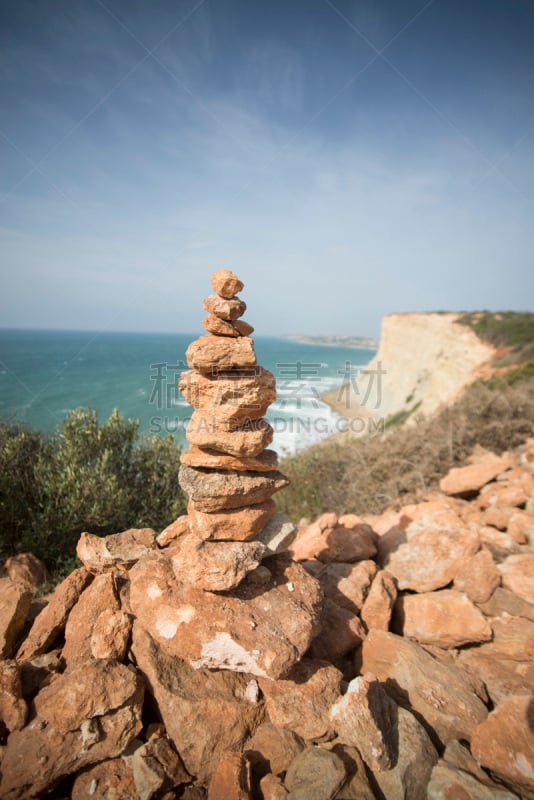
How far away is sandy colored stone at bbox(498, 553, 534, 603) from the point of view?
5.89m

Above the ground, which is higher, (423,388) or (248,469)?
(248,469)

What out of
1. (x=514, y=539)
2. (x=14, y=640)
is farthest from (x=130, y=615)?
(x=514, y=539)

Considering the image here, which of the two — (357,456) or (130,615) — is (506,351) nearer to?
(357,456)

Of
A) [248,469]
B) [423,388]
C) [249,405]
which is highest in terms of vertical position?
[249,405]

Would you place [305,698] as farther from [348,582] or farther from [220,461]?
[220,461]

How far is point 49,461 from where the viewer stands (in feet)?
36.1

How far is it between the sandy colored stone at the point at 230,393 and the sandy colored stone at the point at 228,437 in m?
0.12

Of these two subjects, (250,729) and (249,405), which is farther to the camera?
(249,405)

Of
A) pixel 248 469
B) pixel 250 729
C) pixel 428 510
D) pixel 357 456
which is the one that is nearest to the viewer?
pixel 250 729

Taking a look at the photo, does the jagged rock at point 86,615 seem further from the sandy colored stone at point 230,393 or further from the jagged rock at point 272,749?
the sandy colored stone at point 230,393

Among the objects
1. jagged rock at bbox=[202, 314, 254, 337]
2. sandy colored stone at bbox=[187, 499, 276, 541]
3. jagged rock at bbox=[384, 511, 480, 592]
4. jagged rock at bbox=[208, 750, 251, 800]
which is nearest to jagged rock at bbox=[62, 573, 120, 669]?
sandy colored stone at bbox=[187, 499, 276, 541]

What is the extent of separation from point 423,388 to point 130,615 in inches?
1480

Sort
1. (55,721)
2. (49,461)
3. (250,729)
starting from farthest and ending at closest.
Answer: (49,461) → (250,729) → (55,721)

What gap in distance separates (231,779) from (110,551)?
301cm
